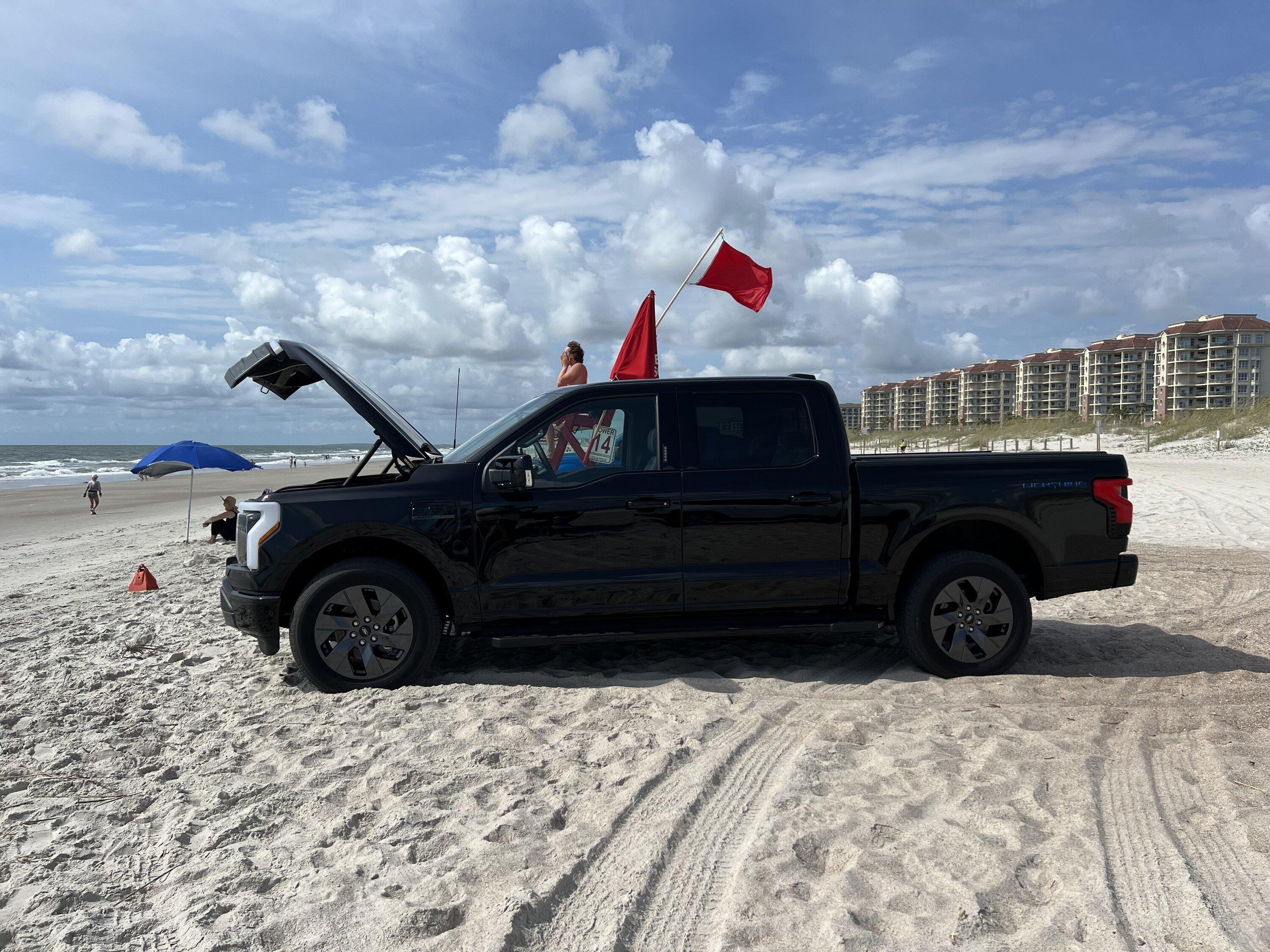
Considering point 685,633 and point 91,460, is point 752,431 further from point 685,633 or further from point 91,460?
point 91,460

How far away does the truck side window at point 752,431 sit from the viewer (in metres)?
5.02

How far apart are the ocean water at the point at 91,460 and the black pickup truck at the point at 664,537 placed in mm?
24385

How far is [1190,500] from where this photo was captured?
15.3 metres

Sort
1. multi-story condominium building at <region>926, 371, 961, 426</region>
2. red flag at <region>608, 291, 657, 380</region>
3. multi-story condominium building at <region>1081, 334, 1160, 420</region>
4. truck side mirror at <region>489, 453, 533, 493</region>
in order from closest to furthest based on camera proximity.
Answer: truck side mirror at <region>489, 453, 533, 493</region> < red flag at <region>608, 291, 657, 380</region> < multi-story condominium building at <region>1081, 334, 1160, 420</region> < multi-story condominium building at <region>926, 371, 961, 426</region>

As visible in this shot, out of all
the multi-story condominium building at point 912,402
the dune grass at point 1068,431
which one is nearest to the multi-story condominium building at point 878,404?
the multi-story condominium building at point 912,402

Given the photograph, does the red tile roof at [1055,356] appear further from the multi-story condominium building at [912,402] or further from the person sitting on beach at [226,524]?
the person sitting on beach at [226,524]

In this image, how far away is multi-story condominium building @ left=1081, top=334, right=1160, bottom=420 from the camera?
115 meters

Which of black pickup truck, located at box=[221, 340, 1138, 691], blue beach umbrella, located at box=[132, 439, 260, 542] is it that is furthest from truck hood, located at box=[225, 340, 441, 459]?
blue beach umbrella, located at box=[132, 439, 260, 542]

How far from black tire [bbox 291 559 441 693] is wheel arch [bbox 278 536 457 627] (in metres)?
0.11

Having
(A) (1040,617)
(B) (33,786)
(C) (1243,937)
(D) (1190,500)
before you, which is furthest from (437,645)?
(D) (1190,500)

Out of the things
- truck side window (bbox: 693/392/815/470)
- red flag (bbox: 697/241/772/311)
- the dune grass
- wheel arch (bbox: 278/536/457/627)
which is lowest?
wheel arch (bbox: 278/536/457/627)

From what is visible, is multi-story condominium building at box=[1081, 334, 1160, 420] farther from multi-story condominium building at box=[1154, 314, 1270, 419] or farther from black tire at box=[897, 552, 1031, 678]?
black tire at box=[897, 552, 1031, 678]

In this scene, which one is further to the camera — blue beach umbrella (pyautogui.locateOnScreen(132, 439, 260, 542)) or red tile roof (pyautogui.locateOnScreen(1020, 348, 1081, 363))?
red tile roof (pyautogui.locateOnScreen(1020, 348, 1081, 363))

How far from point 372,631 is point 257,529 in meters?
0.92
